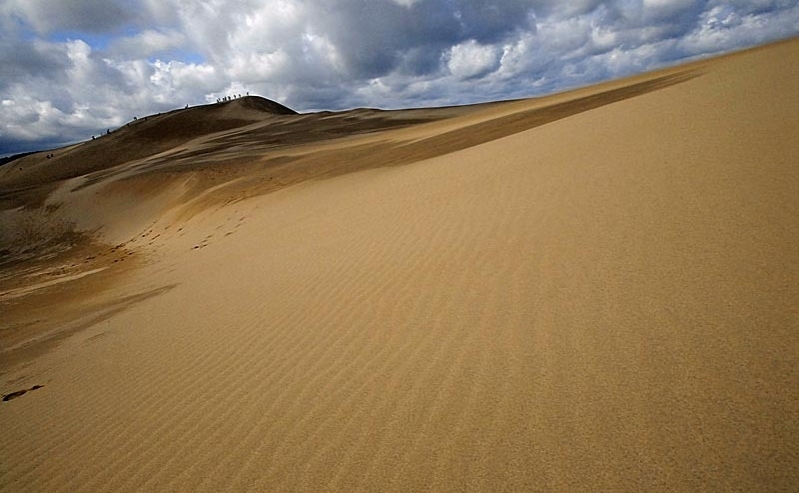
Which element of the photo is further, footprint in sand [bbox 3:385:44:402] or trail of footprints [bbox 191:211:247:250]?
trail of footprints [bbox 191:211:247:250]

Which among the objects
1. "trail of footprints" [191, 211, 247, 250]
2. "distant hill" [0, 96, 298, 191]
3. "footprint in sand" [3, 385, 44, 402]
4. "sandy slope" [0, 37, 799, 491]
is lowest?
"sandy slope" [0, 37, 799, 491]

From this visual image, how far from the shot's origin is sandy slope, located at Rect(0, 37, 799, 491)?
196 centimetres

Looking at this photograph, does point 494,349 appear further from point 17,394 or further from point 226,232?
point 226,232

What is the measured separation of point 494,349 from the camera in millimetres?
2787

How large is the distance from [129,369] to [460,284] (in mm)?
2863

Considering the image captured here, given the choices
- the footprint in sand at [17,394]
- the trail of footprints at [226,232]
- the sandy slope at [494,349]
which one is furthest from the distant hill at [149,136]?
the sandy slope at [494,349]

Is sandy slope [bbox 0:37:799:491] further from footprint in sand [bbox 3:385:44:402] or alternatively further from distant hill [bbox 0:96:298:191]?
distant hill [bbox 0:96:298:191]

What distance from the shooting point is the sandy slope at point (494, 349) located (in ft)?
6.44

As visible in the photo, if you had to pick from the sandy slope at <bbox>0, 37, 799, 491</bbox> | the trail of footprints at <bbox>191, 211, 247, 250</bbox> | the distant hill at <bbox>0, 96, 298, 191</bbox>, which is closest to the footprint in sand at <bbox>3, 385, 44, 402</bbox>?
the sandy slope at <bbox>0, 37, 799, 491</bbox>

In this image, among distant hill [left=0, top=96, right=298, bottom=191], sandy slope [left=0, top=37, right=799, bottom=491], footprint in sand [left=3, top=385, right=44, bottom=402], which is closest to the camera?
sandy slope [left=0, top=37, right=799, bottom=491]

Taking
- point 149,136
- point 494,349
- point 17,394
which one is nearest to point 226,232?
point 17,394

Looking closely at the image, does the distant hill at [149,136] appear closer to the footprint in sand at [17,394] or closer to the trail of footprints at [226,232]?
the trail of footprints at [226,232]

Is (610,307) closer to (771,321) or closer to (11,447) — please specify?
(771,321)

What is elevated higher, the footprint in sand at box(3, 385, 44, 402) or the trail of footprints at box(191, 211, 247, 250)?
the trail of footprints at box(191, 211, 247, 250)
